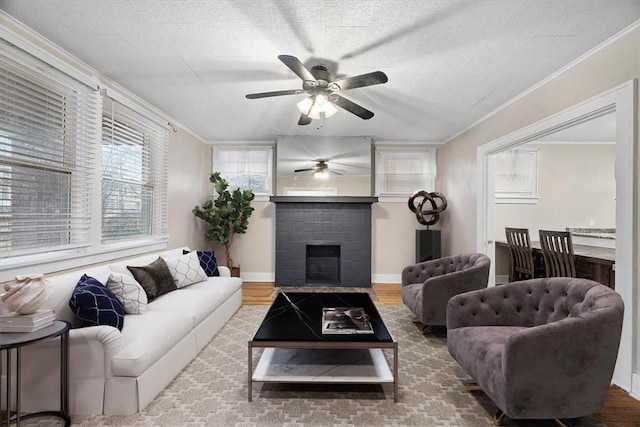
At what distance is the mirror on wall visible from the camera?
509 centimetres

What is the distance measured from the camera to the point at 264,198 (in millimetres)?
5414

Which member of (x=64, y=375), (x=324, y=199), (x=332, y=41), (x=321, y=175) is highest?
(x=332, y=41)

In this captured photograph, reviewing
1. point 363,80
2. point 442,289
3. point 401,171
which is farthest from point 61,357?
point 401,171

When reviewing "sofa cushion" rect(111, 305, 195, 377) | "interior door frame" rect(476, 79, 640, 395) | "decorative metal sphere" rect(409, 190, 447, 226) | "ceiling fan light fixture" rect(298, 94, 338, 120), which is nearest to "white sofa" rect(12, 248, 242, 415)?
"sofa cushion" rect(111, 305, 195, 377)

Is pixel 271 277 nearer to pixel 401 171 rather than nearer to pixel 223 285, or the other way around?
pixel 223 285

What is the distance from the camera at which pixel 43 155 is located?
2305 mm

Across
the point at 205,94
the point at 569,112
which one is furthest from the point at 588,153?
the point at 205,94

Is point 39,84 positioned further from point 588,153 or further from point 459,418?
point 588,153

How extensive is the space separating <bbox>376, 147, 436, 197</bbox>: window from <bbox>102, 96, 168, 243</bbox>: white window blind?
346 centimetres

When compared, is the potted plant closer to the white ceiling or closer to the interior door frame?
the white ceiling

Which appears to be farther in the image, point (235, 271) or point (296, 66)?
point (235, 271)

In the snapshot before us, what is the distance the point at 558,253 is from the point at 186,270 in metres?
4.14

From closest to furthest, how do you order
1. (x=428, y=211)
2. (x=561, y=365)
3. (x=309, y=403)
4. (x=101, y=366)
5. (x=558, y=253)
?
(x=561, y=365) → (x=101, y=366) → (x=309, y=403) → (x=558, y=253) → (x=428, y=211)

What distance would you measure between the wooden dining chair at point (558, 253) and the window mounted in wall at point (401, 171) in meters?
2.19
